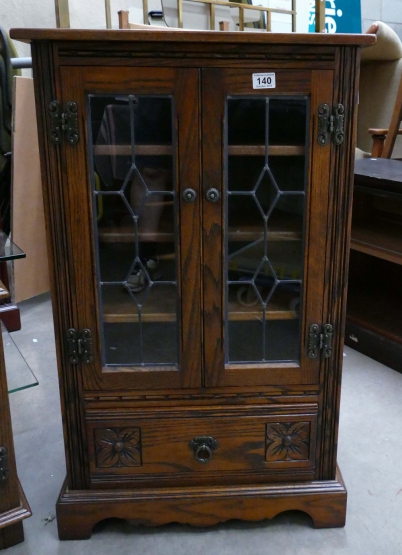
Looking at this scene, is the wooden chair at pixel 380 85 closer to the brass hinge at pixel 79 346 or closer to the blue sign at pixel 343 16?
the blue sign at pixel 343 16

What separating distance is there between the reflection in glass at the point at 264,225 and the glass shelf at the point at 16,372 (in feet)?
1.63

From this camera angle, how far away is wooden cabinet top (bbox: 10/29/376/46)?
922mm

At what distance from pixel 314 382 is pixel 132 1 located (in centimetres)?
218

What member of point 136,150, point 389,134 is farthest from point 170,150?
point 389,134

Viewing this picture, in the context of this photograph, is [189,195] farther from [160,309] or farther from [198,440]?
[198,440]

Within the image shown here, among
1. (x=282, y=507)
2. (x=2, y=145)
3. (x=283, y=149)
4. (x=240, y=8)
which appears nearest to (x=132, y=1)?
(x=2, y=145)

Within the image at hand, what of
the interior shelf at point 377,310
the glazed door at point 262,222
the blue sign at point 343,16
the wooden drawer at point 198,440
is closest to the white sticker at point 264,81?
the glazed door at point 262,222

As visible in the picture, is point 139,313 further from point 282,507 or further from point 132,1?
point 132,1

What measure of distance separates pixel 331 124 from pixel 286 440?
2.22ft

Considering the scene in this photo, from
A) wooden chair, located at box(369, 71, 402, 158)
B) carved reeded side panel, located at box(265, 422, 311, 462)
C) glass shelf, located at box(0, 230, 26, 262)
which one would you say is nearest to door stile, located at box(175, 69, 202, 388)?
carved reeded side panel, located at box(265, 422, 311, 462)

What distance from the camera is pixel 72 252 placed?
1.06 meters

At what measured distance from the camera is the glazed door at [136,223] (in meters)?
0.99

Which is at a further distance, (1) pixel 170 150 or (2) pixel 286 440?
(2) pixel 286 440

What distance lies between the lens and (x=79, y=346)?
1111 mm
